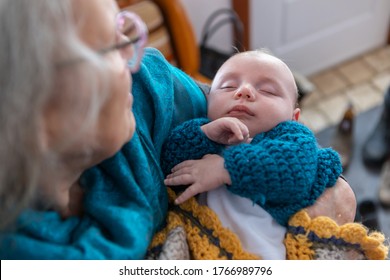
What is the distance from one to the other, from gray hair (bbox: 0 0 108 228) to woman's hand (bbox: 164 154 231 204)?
313 millimetres

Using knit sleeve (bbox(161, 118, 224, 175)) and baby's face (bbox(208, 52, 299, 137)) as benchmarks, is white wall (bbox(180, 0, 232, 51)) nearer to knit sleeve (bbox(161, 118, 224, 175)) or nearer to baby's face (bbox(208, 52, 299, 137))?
baby's face (bbox(208, 52, 299, 137))

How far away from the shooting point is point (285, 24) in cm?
259

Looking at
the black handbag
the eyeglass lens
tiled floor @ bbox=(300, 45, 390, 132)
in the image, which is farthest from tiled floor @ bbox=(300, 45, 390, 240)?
the eyeglass lens

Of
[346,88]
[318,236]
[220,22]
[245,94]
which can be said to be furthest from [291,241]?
[346,88]

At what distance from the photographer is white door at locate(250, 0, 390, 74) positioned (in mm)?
2539

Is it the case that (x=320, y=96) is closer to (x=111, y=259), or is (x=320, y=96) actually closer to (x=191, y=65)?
(x=191, y=65)

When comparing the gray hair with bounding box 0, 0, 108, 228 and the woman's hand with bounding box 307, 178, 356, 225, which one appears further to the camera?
the woman's hand with bounding box 307, 178, 356, 225

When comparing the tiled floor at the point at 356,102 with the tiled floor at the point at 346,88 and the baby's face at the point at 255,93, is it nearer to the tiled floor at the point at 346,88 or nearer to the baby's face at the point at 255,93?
the tiled floor at the point at 346,88

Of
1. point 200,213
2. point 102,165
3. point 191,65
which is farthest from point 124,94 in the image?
point 191,65

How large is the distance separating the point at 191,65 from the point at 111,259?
136cm

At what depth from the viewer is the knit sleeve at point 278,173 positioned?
801 mm

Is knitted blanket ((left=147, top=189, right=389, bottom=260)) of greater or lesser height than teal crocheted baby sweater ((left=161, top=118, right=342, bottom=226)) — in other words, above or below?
below

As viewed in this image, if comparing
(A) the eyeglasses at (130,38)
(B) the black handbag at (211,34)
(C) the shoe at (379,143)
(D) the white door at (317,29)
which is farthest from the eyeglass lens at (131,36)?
(D) the white door at (317,29)

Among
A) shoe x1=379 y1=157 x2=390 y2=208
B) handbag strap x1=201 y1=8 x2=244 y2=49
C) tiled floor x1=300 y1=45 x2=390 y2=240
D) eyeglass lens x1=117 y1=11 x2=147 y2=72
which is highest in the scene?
eyeglass lens x1=117 y1=11 x2=147 y2=72
